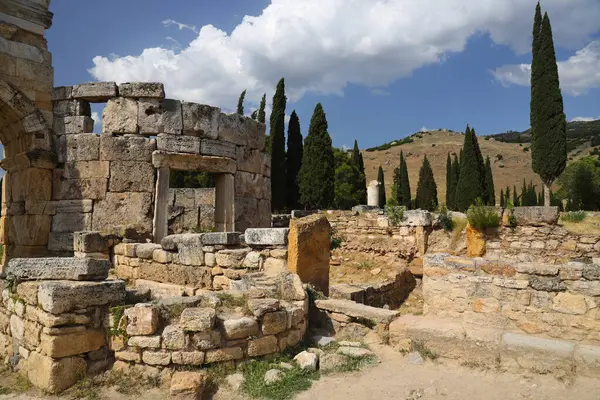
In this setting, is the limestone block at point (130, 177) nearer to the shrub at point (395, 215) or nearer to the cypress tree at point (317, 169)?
the shrub at point (395, 215)

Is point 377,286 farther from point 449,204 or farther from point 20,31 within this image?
point 449,204

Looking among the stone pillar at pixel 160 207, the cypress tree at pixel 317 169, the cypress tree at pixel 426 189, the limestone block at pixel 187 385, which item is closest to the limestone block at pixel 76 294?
the limestone block at pixel 187 385

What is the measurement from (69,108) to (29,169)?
1.49 metres

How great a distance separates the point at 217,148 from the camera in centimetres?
972

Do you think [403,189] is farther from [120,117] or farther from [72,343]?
[72,343]

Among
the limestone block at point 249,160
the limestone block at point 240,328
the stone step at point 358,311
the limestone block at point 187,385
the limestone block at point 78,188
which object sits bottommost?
the limestone block at point 187,385

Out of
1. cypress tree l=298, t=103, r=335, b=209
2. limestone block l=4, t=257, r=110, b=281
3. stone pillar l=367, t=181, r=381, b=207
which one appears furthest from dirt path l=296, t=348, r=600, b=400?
cypress tree l=298, t=103, r=335, b=209

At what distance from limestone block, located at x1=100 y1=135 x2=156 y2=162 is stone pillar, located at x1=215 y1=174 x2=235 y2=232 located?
167cm

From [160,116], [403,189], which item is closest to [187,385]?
[160,116]

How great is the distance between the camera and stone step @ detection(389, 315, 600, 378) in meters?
3.87

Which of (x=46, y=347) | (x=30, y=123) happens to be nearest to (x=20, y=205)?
(x=30, y=123)

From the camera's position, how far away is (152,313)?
385 centimetres

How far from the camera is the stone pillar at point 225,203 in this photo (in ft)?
32.2

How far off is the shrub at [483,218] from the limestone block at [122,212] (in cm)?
743
